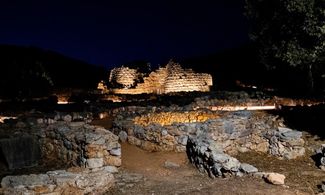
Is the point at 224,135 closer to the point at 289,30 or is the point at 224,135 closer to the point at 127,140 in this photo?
the point at 127,140

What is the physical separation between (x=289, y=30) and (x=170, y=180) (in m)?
15.6

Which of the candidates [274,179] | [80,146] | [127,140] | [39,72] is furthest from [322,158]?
[39,72]

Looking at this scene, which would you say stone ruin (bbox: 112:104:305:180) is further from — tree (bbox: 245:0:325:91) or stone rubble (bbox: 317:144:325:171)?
tree (bbox: 245:0:325:91)

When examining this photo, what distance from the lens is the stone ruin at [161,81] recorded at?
40.2m

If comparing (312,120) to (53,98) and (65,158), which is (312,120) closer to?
(65,158)

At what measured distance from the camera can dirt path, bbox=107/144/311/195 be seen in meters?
10.8

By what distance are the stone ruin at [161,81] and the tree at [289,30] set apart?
1167 cm

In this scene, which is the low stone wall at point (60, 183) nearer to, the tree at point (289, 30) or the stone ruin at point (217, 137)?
the stone ruin at point (217, 137)

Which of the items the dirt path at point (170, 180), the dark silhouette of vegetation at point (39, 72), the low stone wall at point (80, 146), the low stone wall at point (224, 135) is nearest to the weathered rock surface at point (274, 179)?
the dirt path at point (170, 180)

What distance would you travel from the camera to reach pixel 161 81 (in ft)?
137

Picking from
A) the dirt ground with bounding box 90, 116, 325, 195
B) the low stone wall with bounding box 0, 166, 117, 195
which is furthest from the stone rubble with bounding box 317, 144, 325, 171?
the low stone wall with bounding box 0, 166, 117, 195

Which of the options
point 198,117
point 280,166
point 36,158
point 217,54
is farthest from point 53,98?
point 217,54

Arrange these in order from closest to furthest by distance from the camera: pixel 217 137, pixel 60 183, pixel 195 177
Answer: pixel 60 183 → pixel 195 177 → pixel 217 137

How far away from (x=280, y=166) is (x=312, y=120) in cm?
667
